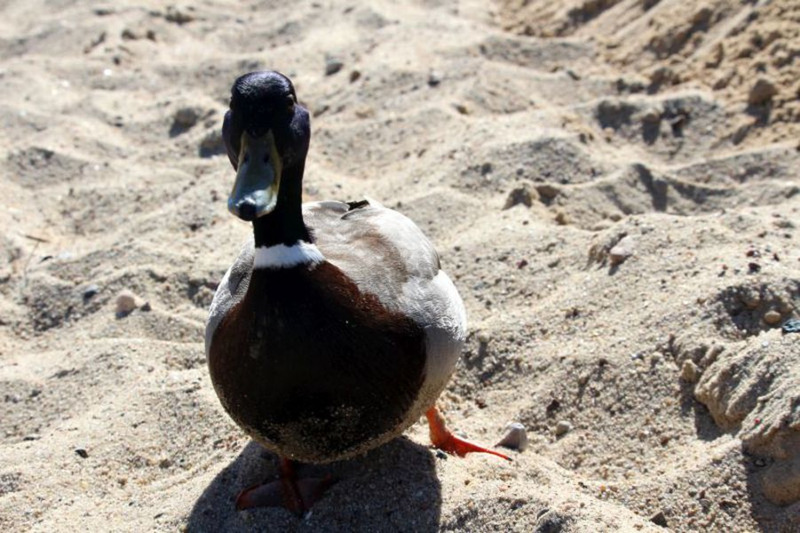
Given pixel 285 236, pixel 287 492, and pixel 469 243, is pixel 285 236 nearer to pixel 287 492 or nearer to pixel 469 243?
pixel 287 492

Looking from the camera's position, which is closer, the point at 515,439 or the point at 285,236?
the point at 285,236

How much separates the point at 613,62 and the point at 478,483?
3.10 meters

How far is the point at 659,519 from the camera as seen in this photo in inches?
103

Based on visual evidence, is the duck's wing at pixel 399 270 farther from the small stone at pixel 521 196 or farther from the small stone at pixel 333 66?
the small stone at pixel 333 66

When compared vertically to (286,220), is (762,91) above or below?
below

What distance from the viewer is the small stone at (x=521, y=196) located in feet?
13.3

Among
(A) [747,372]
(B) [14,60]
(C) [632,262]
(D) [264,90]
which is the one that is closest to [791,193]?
(C) [632,262]

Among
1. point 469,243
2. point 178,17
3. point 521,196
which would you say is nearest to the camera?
point 469,243

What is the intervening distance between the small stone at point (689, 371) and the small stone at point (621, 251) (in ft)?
1.92

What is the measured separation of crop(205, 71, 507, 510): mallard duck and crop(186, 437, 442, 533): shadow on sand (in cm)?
20

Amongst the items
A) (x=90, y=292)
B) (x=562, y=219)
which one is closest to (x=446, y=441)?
(x=562, y=219)

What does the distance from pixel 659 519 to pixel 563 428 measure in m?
0.47

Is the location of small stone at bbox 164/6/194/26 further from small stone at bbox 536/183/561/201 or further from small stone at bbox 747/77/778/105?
small stone at bbox 747/77/778/105

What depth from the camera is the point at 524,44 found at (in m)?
5.52
